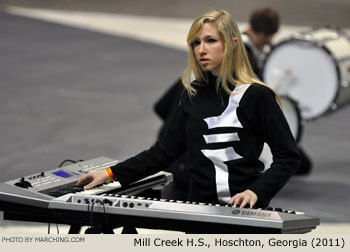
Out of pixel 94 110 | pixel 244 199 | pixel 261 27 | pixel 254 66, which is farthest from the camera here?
pixel 94 110

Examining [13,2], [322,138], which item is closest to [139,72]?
[322,138]

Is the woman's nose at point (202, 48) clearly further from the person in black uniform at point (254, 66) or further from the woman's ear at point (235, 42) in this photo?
the person in black uniform at point (254, 66)

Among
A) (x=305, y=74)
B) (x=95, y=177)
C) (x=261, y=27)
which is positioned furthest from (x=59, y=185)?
(x=305, y=74)

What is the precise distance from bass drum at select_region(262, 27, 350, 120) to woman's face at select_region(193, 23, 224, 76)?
12.5 ft

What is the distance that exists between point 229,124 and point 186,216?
1.63ft

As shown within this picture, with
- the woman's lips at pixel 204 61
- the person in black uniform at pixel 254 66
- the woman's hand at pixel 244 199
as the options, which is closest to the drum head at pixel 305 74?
the person in black uniform at pixel 254 66

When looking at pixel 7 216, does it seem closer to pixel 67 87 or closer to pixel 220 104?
pixel 220 104

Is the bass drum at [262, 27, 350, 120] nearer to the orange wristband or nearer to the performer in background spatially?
the performer in background

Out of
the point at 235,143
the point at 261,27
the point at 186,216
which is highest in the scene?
the point at 261,27

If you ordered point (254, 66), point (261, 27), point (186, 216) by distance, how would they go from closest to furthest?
point (186, 216)
point (254, 66)
point (261, 27)

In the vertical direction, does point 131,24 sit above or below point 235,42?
above

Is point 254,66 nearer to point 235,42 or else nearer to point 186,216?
point 235,42

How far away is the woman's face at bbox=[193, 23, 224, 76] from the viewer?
3.31m

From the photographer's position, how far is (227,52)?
3.32 m
